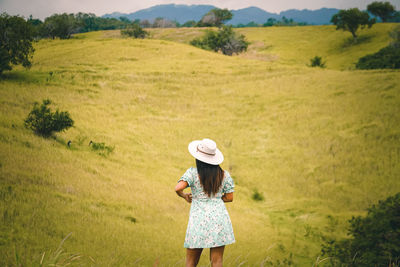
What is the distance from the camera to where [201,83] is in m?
24.1

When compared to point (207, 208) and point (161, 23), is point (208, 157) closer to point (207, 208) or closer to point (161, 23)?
point (207, 208)

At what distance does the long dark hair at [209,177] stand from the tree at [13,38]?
55.6ft

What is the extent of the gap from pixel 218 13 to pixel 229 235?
95119 millimetres

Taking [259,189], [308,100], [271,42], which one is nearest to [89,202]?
[259,189]

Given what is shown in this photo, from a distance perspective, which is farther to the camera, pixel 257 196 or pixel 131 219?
pixel 257 196

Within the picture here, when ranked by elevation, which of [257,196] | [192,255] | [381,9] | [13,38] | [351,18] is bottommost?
[257,196]

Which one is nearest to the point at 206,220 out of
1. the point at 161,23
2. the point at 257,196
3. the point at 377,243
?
the point at 377,243

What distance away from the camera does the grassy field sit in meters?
6.35

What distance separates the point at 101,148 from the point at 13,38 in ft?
33.0

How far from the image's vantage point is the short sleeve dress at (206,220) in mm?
4062

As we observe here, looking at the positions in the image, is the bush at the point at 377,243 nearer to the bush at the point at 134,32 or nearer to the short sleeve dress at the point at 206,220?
the short sleeve dress at the point at 206,220

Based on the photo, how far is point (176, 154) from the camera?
14.1 meters

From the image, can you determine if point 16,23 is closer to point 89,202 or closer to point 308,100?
point 89,202

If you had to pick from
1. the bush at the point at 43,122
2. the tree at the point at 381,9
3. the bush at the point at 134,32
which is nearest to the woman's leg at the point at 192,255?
the bush at the point at 43,122
